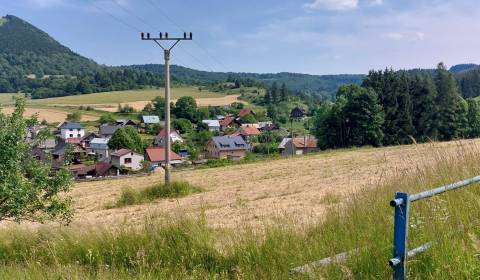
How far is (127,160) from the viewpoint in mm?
76312

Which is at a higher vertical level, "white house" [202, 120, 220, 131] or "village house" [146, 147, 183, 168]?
"white house" [202, 120, 220, 131]

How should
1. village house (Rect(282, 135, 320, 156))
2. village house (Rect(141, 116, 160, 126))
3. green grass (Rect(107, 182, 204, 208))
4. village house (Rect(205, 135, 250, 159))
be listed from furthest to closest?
village house (Rect(141, 116, 160, 126)) → village house (Rect(205, 135, 250, 159)) → village house (Rect(282, 135, 320, 156)) → green grass (Rect(107, 182, 204, 208))

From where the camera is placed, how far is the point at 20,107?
372 inches

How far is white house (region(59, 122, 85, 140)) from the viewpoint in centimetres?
10319

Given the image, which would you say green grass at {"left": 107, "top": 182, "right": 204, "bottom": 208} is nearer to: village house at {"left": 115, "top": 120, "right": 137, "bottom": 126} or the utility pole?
the utility pole

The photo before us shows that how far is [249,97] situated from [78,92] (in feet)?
230

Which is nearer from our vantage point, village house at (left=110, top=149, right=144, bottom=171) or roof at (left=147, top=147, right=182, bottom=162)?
village house at (left=110, top=149, right=144, bottom=171)

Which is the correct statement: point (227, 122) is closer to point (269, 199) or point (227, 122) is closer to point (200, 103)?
point (200, 103)

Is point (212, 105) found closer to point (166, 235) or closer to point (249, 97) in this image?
point (249, 97)

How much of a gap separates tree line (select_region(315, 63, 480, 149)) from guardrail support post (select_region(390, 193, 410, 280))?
1999 inches

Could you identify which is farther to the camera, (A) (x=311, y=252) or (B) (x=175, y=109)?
(B) (x=175, y=109)

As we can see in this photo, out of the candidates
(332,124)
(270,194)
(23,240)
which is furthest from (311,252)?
(332,124)

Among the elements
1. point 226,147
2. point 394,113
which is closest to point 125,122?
point 226,147

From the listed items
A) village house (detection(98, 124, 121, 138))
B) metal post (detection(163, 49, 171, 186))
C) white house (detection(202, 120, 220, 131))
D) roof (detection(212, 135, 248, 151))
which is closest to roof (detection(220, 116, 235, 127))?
white house (detection(202, 120, 220, 131))
